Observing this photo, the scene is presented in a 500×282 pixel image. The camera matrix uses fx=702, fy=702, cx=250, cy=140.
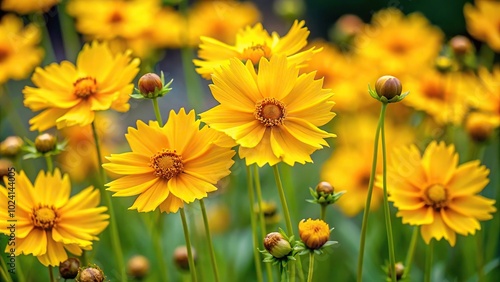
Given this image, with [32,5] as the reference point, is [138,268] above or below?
below

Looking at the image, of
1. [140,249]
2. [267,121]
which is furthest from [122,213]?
[267,121]

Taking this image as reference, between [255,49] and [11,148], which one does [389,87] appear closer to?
[255,49]

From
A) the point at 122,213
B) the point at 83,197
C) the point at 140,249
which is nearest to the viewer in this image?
the point at 83,197

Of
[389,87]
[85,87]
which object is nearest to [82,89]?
[85,87]

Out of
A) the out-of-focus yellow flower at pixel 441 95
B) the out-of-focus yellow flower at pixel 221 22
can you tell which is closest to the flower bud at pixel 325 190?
the out-of-focus yellow flower at pixel 441 95

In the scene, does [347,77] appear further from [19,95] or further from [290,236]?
[19,95]

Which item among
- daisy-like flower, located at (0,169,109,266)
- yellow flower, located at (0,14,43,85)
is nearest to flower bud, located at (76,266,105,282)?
daisy-like flower, located at (0,169,109,266)
